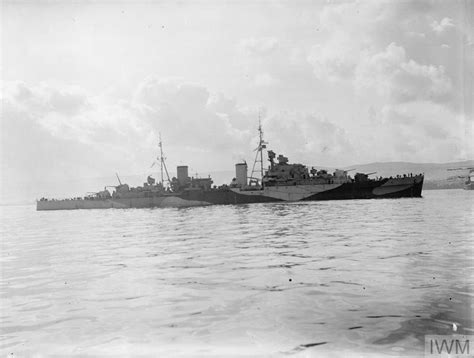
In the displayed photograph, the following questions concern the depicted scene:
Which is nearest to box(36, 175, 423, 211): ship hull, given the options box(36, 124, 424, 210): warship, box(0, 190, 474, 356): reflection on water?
box(36, 124, 424, 210): warship

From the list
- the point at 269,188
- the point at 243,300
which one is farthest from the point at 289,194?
the point at 243,300

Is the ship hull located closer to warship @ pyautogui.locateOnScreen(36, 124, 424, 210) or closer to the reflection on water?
warship @ pyautogui.locateOnScreen(36, 124, 424, 210)

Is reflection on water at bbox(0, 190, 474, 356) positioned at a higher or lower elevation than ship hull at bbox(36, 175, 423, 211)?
lower

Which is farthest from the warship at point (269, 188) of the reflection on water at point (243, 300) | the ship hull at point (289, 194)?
the reflection on water at point (243, 300)

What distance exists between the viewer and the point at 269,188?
147ft

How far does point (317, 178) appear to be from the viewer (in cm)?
4378

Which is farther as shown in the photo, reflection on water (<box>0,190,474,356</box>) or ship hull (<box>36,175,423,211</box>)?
ship hull (<box>36,175,423,211</box>)

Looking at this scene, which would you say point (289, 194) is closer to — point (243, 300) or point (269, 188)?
point (269, 188)

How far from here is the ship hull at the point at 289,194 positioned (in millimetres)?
42000

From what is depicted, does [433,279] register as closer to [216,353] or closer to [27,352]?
[216,353]

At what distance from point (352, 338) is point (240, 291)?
236 cm

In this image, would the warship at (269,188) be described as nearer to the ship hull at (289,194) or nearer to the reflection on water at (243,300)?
the ship hull at (289,194)

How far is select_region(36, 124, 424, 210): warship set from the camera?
4225 centimetres

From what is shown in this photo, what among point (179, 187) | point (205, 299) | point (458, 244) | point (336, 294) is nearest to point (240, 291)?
point (205, 299)
